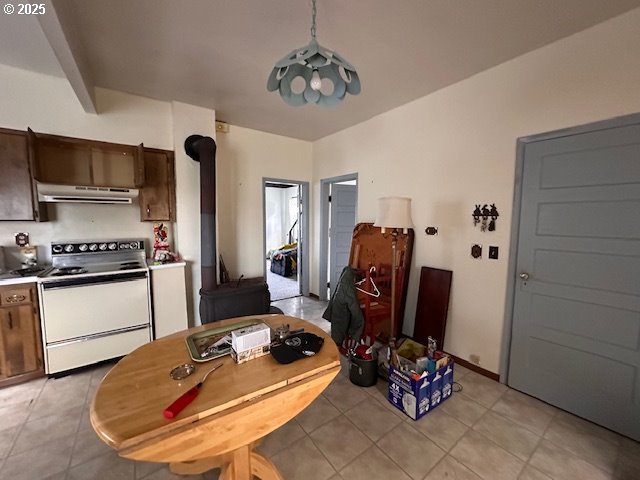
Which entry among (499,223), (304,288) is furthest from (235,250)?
(499,223)

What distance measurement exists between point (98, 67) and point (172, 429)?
295 centimetres

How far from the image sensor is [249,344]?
1.30 meters

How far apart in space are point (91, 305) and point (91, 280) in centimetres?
23

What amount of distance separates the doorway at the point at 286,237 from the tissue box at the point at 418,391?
2.56 metres

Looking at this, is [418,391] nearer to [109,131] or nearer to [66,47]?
[66,47]

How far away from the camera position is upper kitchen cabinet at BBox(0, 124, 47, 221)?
7.54 feet

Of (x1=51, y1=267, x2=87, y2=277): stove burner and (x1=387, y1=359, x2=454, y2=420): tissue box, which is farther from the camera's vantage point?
(x1=51, y1=267, x2=87, y2=277): stove burner

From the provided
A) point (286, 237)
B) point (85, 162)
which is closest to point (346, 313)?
point (85, 162)

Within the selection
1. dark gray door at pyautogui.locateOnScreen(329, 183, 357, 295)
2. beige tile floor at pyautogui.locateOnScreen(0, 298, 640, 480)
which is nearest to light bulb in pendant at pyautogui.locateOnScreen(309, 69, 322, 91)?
beige tile floor at pyautogui.locateOnScreen(0, 298, 640, 480)

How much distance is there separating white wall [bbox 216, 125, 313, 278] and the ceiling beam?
150 cm

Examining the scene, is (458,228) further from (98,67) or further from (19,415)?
(19,415)

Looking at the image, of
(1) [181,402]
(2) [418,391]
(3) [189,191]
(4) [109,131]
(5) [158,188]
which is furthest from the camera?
(3) [189,191]

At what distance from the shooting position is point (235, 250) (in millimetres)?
3895

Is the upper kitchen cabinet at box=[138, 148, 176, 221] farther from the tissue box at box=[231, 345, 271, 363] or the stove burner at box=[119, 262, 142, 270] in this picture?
the tissue box at box=[231, 345, 271, 363]
